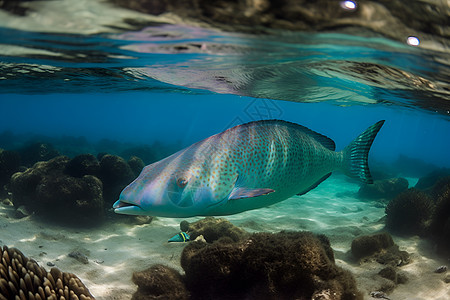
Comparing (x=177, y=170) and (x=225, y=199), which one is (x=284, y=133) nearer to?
(x=225, y=199)

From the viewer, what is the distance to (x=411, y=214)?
8633 mm

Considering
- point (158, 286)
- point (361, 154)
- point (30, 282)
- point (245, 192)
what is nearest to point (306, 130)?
point (361, 154)

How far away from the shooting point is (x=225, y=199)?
349 centimetres

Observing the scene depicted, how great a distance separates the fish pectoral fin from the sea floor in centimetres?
260

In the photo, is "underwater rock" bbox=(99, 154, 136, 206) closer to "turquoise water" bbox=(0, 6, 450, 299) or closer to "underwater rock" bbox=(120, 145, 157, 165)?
"turquoise water" bbox=(0, 6, 450, 299)

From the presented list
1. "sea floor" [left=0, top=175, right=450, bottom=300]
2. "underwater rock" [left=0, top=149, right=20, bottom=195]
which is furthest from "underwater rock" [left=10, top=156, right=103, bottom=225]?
"underwater rock" [left=0, top=149, right=20, bottom=195]

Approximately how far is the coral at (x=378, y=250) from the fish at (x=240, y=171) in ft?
8.53

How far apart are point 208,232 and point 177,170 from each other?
12.3 ft

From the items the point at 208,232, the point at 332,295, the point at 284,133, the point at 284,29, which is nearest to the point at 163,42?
the point at 284,29

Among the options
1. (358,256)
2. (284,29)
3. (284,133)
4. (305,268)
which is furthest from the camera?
(358,256)

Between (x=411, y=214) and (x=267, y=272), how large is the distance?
7.05 metres

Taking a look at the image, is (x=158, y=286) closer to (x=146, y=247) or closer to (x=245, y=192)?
(x=245, y=192)

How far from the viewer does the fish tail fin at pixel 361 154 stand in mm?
4749

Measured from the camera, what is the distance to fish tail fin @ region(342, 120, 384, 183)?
4.75 m
